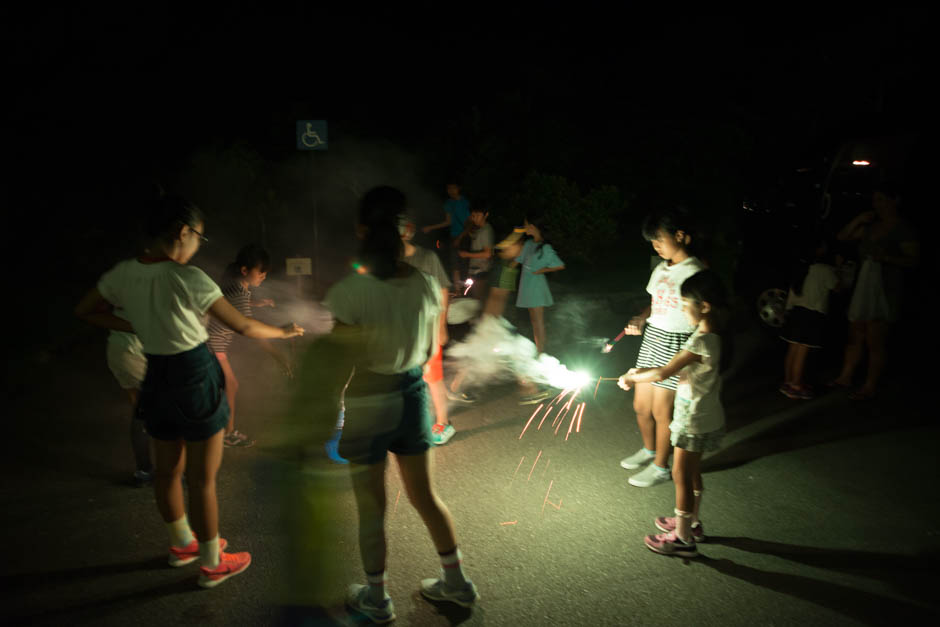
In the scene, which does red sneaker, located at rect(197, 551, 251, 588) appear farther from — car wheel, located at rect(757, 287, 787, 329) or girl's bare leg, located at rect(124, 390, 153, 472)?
car wheel, located at rect(757, 287, 787, 329)

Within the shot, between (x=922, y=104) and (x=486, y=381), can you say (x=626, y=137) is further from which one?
(x=486, y=381)

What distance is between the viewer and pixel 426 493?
117 inches

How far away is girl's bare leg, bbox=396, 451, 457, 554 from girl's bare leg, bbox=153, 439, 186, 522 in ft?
3.75

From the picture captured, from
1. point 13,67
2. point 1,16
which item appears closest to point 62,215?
point 13,67

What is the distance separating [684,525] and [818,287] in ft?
12.0

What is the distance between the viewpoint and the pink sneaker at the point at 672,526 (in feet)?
12.4

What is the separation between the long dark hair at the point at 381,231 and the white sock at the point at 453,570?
1396mm

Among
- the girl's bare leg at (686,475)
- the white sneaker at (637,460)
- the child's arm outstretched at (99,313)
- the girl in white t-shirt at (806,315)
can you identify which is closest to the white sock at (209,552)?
the child's arm outstretched at (99,313)

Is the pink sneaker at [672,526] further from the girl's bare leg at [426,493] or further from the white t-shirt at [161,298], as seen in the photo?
the white t-shirt at [161,298]

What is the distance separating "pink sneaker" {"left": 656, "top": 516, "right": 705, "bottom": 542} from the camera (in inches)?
149

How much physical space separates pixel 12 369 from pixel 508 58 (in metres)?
16.9

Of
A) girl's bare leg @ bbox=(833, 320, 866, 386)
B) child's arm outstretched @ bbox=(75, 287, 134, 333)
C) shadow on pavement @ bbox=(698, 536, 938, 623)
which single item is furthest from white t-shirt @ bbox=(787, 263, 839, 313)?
child's arm outstretched @ bbox=(75, 287, 134, 333)

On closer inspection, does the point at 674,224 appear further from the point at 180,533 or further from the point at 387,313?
the point at 180,533

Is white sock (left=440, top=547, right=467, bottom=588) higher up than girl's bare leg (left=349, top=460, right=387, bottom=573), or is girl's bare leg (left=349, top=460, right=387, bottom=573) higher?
girl's bare leg (left=349, top=460, right=387, bottom=573)
